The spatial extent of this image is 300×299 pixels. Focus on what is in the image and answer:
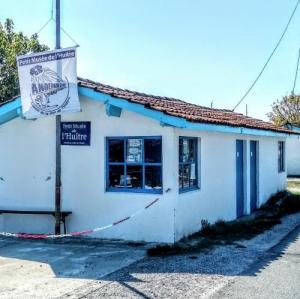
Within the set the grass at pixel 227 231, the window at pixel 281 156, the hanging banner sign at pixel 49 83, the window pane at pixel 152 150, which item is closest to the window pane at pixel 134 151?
the window pane at pixel 152 150

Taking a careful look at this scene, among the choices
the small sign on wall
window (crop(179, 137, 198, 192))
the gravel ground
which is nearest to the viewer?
the gravel ground

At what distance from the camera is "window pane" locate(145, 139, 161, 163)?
32.6ft

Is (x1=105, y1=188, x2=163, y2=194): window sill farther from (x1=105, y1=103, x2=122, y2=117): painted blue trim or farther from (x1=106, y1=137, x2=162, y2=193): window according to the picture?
(x1=105, y1=103, x2=122, y2=117): painted blue trim

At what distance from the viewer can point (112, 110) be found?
33.3ft

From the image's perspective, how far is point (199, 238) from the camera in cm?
1017

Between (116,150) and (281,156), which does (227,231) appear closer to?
(116,150)

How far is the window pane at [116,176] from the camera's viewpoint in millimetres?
10398

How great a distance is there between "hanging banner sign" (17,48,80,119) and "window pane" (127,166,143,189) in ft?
5.55

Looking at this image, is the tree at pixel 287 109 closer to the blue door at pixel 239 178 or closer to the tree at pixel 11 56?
the tree at pixel 11 56

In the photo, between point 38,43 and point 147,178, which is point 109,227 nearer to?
point 147,178

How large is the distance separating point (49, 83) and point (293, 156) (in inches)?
954

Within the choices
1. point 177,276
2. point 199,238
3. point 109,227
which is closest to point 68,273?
point 177,276

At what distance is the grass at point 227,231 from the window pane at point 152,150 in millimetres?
1698

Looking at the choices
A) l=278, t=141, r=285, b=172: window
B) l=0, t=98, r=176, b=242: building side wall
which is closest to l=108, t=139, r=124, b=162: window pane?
l=0, t=98, r=176, b=242: building side wall
